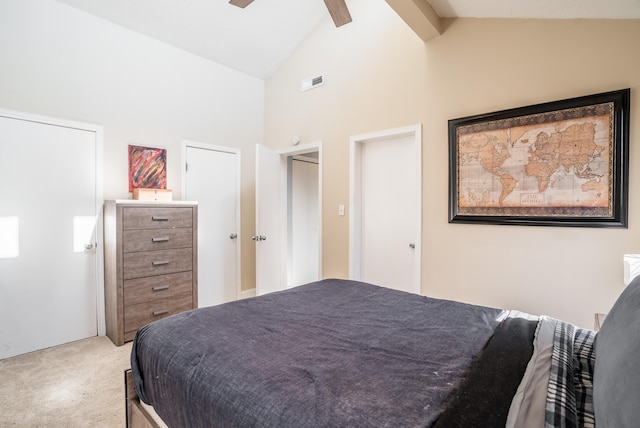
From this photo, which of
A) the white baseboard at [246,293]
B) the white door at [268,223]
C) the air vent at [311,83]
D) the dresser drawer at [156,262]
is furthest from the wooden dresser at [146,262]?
the air vent at [311,83]

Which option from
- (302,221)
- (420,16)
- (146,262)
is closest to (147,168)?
(146,262)

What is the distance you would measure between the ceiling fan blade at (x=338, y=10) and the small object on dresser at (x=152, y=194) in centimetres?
230

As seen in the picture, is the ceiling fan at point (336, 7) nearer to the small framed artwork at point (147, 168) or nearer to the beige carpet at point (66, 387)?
the small framed artwork at point (147, 168)

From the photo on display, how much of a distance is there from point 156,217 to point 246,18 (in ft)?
7.77

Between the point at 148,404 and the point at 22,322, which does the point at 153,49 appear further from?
the point at 148,404

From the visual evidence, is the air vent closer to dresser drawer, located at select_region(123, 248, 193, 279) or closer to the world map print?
the world map print

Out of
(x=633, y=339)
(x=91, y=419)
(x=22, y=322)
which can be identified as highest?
(x=633, y=339)

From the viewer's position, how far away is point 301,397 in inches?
34.3

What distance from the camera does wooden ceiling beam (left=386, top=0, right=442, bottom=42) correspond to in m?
2.36

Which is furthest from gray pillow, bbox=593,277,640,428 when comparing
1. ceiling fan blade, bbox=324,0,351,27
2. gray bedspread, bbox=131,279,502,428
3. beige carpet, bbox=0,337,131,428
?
ceiling fan blade, bbox=324,0,351,27

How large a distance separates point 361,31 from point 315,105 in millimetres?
933

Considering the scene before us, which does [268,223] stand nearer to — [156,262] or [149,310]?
[156,262]

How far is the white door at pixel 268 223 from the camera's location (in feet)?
11.7

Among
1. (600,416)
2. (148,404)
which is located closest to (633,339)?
(600,416)
